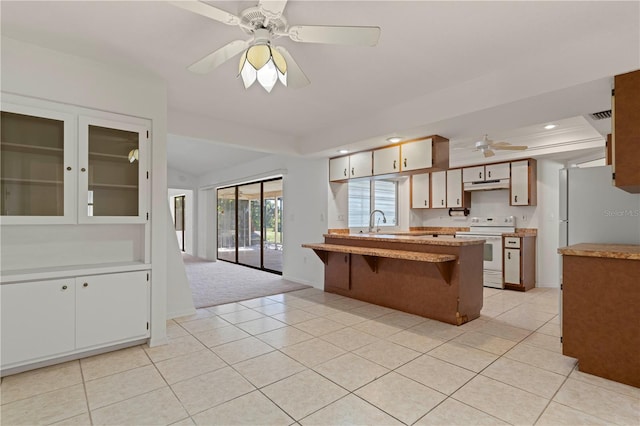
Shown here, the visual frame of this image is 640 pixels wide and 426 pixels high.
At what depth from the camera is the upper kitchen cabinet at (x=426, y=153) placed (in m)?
3.91

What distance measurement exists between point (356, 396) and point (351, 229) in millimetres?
A: 3623

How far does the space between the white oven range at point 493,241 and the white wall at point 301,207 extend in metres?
2.80

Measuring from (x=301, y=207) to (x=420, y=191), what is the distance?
2601 mm

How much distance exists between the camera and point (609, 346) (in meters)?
2.32

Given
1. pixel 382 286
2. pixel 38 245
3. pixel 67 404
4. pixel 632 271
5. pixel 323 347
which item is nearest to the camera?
pixel 67 404

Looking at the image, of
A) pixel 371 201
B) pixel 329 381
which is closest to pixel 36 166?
pixel 329 381

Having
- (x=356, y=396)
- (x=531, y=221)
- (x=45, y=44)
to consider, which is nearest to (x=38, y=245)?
(x=45, y=44)

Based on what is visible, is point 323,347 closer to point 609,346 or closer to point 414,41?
point 609,346

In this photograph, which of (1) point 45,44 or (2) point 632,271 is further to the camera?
(1) point 45,44

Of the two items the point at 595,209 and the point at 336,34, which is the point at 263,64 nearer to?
the point at 336,34

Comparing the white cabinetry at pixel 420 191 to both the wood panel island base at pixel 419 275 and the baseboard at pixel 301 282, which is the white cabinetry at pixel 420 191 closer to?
the wood panel island base at pixel 419 275

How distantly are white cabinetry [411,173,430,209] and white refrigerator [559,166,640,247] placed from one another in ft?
10.3

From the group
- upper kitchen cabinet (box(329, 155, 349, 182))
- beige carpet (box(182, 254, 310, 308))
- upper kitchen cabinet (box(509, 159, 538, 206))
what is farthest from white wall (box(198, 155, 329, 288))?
upper kitchen cabinet (box(509, 159, 538, 206))

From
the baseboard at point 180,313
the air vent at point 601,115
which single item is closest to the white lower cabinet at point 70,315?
the baseboard at point 180,313
